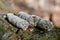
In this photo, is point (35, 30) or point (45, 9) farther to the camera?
point (45, 9)

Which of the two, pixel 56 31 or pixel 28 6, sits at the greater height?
pixel 28 6

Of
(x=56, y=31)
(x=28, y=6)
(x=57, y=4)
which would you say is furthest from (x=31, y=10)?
(x=56, y=31)

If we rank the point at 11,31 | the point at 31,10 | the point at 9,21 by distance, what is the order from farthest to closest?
the point at 31,10, the point at 9,21, the point at 11,31

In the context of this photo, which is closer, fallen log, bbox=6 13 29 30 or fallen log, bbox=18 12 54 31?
fallen log, bbox=6 13 29 30

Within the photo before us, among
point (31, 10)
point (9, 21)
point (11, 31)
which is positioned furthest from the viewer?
point (31, 10)

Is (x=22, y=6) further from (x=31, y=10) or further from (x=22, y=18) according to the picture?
(x=22, y=18)

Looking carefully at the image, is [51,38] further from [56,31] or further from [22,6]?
[22,6]

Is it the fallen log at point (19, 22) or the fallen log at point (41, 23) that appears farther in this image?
the fallen log at point (41, 23)

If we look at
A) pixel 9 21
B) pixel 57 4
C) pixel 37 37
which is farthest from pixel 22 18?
pixel 57 4

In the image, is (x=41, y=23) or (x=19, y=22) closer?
(x=19, y=22)
